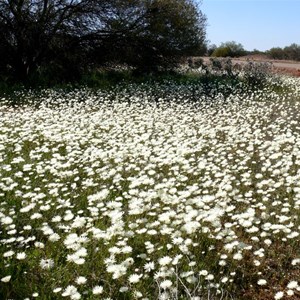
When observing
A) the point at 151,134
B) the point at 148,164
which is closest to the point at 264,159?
the point at 148,164

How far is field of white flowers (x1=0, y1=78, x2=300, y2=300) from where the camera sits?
3.69m

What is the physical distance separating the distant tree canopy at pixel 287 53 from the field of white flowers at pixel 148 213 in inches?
1768

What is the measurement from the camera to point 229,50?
50.4 metres

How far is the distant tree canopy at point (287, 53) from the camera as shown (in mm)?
51094

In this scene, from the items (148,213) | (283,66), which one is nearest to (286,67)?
(283,66)

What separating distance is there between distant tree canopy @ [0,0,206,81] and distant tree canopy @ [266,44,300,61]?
3394 centimetres

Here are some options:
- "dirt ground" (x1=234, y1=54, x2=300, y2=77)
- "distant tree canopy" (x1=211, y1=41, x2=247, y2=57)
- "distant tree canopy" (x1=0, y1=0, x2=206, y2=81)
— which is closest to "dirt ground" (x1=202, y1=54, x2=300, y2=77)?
"dirt ground" (x1=234, y1=54, x2=300, y2=77)

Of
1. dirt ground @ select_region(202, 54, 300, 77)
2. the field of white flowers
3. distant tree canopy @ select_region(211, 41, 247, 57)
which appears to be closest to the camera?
the field of white flowers

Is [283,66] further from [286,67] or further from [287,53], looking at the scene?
[287,53]

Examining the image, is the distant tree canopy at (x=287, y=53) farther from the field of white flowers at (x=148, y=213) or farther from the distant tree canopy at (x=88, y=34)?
the field of white flowers at (x=148, y=213)

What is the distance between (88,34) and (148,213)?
15972mm

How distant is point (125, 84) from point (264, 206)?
13586 mm

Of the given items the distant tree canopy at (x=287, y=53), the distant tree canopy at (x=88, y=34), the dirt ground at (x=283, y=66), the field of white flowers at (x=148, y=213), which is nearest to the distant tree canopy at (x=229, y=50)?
the distant tree canopy at (x=287, y=53)

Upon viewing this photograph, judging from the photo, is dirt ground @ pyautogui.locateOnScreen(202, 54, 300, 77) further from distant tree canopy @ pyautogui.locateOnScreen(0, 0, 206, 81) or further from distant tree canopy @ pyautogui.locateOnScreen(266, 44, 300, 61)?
distant tree canopy @ pyautogui.locateOnScreen(266, 44, 300, 61)
